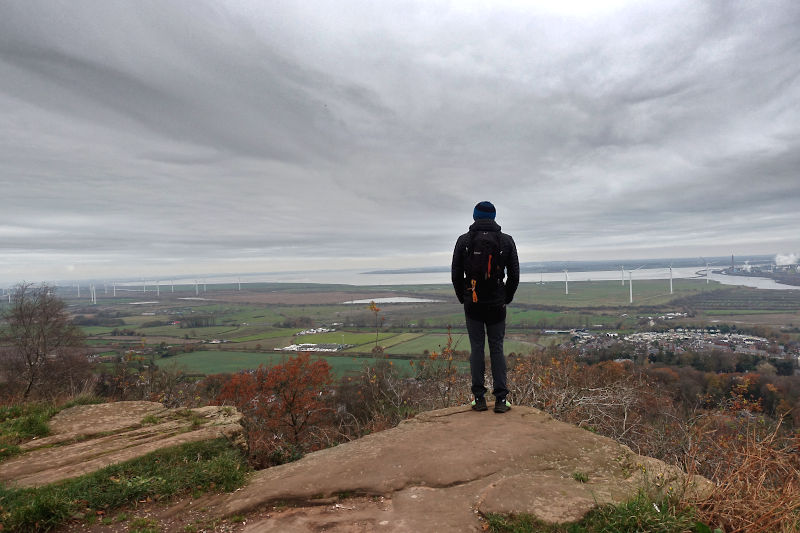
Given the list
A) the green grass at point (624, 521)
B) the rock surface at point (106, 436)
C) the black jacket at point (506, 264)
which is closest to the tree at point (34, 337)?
the rock surface at point (106, 436)

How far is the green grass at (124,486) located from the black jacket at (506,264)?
3.71 metres

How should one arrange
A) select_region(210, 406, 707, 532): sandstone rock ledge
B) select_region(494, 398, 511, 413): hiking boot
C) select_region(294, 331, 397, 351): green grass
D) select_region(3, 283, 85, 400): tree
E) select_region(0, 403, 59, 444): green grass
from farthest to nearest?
select_region(294, 331, 397, 351): green grass → select_region(3, 283, 85, 400): tree → select_region(494, 398, 511, 413): hiking boot → select_region(0, 403, 59, 444): green grass → select_region(210, 406, 707, 532): sandstone rock ledge

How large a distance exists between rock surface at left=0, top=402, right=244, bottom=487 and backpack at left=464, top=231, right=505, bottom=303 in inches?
164

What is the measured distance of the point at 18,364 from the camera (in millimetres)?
15188

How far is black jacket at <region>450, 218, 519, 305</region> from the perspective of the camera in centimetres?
536

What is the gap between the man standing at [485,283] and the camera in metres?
5.28

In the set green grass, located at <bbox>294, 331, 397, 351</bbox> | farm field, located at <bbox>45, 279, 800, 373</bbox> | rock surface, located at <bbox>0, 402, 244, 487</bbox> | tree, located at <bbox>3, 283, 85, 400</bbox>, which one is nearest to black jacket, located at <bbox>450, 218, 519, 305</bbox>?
rock surface, located at <bbox>0, 402, 244, 487</bbox>

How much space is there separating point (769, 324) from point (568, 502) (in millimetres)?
49527

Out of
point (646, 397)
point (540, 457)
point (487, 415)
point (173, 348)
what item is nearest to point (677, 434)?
point (646, 397)

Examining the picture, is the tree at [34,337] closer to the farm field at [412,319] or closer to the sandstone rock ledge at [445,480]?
the farm field at [412,319]

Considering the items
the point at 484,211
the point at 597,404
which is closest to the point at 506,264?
the point at 484,211

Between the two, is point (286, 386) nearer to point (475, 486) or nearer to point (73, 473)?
point (73, 473)

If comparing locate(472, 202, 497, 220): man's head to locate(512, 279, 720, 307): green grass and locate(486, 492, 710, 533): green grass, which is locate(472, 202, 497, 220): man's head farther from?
locate(512, 279, 720, 307): green grass

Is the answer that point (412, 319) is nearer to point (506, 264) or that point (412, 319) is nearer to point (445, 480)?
point (506, 264)
